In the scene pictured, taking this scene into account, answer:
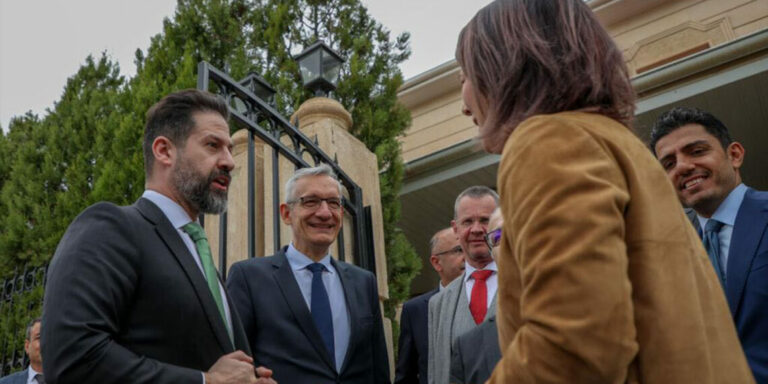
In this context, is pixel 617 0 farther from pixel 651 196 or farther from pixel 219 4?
pixel 651 196

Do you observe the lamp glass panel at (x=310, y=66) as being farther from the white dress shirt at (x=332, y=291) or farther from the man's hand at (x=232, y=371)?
the man's hand at (x=232, y=371)

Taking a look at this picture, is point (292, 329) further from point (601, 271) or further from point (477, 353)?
point (601, 271)

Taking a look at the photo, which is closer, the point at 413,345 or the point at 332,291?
the point at 332,291

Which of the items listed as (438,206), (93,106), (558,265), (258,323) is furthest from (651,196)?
(93,106)

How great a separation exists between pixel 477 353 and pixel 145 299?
1539mm

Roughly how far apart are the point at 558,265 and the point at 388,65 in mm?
7811

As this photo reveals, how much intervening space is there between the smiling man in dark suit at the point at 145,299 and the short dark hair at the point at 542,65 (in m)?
1.35

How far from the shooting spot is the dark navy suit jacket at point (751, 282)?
96.4 inches

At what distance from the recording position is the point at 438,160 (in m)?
9.15

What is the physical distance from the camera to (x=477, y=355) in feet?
10.3

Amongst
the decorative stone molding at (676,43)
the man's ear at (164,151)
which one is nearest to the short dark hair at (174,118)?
the man's ear at (164,151)

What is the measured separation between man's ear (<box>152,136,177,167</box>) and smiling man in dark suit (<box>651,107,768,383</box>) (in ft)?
7.53

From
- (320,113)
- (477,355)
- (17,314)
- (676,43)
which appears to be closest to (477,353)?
(477,355)

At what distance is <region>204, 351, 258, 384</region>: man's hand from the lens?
228 cm
